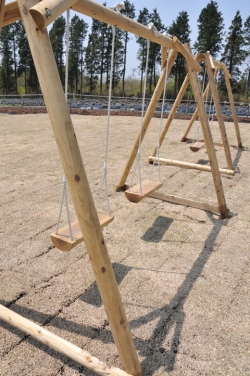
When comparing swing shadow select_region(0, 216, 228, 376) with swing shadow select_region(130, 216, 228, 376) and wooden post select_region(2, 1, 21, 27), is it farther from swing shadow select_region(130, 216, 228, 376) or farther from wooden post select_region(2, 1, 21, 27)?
wooden post select_region(2, 1, 21, 27)

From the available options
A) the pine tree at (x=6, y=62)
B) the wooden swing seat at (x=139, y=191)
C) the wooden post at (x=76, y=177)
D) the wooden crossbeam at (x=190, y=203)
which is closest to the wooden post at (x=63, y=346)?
the wooden post at (x=76, y=177)

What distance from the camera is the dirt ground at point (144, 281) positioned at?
1.83 m

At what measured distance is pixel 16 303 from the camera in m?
2.23

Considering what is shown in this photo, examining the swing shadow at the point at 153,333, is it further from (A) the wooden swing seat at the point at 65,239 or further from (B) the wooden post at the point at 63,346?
(A) the wooden swing seat at the point at 65,239

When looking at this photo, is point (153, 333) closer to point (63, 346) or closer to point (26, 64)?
point (63, 346)

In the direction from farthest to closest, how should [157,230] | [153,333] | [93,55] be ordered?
1. [93,55]
2. [157,230]
3. [153,333]

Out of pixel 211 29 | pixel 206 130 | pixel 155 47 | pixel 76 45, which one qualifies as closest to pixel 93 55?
pixel 76 45

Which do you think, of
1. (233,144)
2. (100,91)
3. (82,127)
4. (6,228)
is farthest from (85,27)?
(6,228)

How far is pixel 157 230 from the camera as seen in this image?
131 inches

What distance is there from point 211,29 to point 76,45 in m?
13.9

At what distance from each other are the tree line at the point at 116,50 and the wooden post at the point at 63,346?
26.2m

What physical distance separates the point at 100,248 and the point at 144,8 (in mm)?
31886

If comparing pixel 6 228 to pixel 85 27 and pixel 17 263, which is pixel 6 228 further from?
pixel 85 27

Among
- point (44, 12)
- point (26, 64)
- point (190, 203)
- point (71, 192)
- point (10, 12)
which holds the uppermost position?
point (26, 64)
